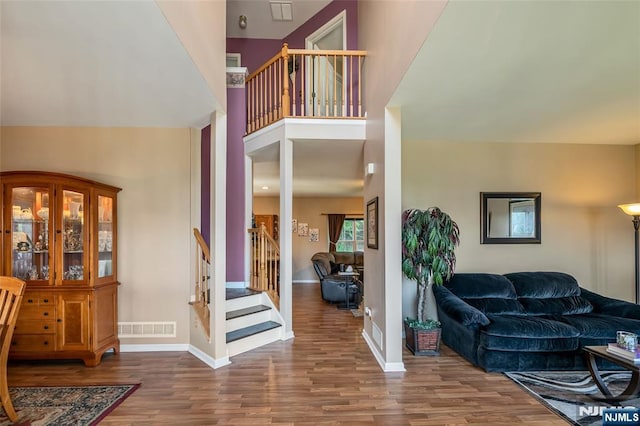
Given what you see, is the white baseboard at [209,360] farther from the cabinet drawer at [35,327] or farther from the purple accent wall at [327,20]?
the purple accent wall at [327,20]

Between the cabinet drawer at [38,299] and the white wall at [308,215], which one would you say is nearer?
the cabinet drawer at [38,299]

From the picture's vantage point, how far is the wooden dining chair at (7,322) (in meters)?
2.32

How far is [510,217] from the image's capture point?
4492 mm

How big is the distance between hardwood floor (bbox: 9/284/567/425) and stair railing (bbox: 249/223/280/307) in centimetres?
98

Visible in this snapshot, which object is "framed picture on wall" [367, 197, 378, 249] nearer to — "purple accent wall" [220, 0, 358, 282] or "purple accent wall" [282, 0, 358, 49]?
"purple accent wall" [220, 0, 358, 282]

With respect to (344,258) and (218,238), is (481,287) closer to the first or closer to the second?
(218,238)

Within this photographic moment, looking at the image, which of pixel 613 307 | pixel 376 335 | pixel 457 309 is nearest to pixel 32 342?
pixel 376 335

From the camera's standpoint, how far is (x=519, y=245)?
14.7ft

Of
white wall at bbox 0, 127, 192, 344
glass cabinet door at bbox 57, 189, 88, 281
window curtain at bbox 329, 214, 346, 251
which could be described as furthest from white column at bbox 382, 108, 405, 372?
window curtain at bbox 329, 214, 346, 251

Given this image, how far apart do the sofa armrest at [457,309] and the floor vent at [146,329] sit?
10.5 ft

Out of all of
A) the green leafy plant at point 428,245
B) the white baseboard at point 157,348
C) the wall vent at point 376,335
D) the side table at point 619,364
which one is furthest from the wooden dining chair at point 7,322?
the side table at point 619,364

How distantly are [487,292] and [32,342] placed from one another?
5.02m

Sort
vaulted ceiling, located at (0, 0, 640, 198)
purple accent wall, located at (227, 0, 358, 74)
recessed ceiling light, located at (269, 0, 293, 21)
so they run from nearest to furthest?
vaulted ceiling, located at (0, 0, 640, 198) < recessed ceiling light, located at (269, 0, 293, 21) < purple accent wall, located at (227, 0, 358, 74)

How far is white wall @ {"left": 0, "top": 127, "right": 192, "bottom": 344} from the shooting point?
12.6ft
